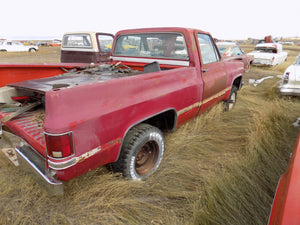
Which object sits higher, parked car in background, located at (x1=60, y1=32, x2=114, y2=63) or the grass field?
parked car in background, located at (x1=60, y1=32, x2=114, y2=63)

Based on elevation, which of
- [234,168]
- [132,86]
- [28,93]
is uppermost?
[132,86]

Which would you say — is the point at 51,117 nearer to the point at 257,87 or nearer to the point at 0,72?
the point at 0,72

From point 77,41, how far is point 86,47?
1.99ft

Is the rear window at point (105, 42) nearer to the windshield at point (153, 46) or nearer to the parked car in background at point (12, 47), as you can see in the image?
the windshield at point (153, 46)

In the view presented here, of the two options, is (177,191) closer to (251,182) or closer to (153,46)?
(251,182)

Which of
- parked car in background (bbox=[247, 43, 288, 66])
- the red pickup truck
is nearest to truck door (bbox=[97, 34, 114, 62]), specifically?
the red pickup truck

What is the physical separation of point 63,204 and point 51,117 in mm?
1026

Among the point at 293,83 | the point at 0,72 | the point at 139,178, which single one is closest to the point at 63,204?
the point at 139,178

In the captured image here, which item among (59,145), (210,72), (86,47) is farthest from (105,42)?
(59,145)

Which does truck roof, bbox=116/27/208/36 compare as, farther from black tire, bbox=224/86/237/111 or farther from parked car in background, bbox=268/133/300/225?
parked car in background, bbox=268/133/300/225

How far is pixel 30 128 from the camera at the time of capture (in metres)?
2.05

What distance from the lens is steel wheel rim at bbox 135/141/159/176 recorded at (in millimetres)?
2414

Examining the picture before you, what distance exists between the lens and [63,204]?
76.8 inches

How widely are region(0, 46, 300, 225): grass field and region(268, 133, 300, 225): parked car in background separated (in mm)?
613
